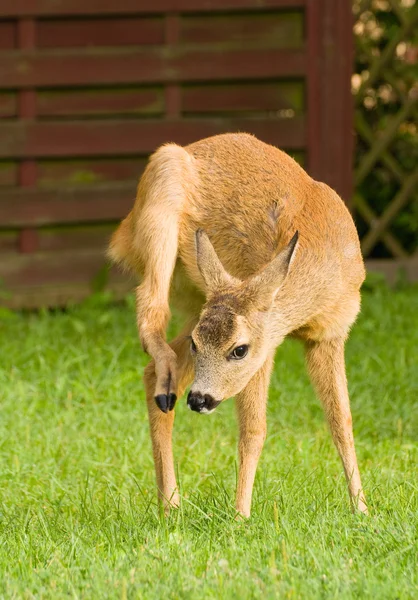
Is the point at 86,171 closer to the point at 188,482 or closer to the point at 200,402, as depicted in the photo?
the point at 188,482

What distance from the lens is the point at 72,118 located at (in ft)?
28.4

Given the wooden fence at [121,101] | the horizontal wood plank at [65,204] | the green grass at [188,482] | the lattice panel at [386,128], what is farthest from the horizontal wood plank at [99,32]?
the green grass at [188,482]

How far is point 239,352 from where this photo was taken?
3.98 m

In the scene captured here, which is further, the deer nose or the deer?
the deer

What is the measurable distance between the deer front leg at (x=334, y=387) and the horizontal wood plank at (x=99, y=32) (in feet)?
15.0

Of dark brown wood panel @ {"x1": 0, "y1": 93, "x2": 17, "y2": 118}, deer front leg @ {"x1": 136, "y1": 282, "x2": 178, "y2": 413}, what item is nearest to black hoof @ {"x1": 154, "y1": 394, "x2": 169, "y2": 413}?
deer front leg @ {"x1": 136, "y1": 282, "x2": 178, "y2": 413}

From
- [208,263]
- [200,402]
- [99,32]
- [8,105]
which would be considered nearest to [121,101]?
[99,32]

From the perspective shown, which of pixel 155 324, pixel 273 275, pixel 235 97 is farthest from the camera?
pixel 235 97

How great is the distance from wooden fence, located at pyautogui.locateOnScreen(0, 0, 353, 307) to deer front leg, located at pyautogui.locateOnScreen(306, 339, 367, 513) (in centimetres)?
412

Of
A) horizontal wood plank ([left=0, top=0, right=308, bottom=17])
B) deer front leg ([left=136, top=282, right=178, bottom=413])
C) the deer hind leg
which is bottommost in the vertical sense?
the deer hind leg

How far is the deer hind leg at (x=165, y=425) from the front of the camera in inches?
184

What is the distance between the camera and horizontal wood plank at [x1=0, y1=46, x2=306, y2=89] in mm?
8375

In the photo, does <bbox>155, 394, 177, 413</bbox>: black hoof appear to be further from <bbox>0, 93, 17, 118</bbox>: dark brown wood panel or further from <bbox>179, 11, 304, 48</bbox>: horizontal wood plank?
<bbox>179, 11, 304, 48</bbox>: horizontal wood plank

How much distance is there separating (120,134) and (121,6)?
917mm
